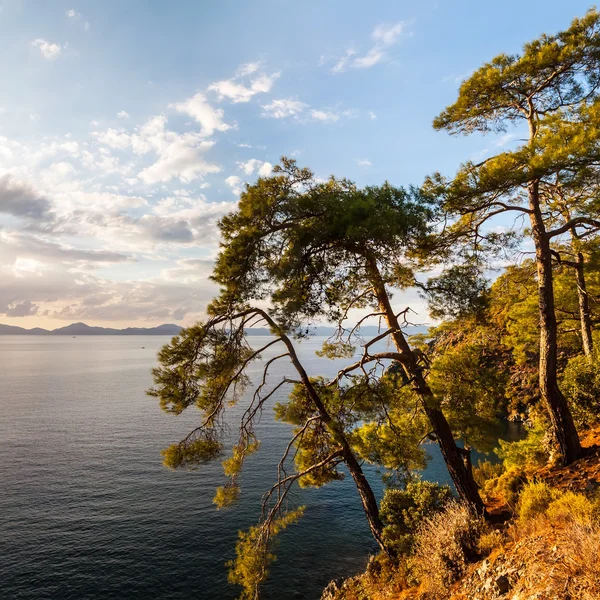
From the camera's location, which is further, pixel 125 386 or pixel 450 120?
pixel 125 386

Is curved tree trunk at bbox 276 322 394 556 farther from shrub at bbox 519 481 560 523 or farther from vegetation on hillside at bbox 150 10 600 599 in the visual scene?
shrub at bbox 519 481 560 523

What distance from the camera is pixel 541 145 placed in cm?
1010

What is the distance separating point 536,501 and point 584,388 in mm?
10029

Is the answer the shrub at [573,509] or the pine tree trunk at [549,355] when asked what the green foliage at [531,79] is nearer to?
the pine tree trunk at [549,355]

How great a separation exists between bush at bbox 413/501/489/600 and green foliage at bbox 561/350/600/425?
33.0ft

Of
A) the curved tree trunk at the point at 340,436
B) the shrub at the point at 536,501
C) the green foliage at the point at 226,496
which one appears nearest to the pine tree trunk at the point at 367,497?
the curved tree trunk at the point at 340,436

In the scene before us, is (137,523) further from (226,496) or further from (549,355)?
(549,355)

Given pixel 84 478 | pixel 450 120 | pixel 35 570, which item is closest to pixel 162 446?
pixel 84 478

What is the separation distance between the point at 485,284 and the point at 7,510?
38274mm

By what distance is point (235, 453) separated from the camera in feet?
38.8

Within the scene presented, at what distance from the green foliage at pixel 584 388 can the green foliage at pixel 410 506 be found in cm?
736

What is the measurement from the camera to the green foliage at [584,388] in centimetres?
1667

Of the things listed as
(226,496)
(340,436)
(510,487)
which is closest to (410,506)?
(510,487)

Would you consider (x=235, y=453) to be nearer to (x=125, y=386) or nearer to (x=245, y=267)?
(x=245, y=267)
